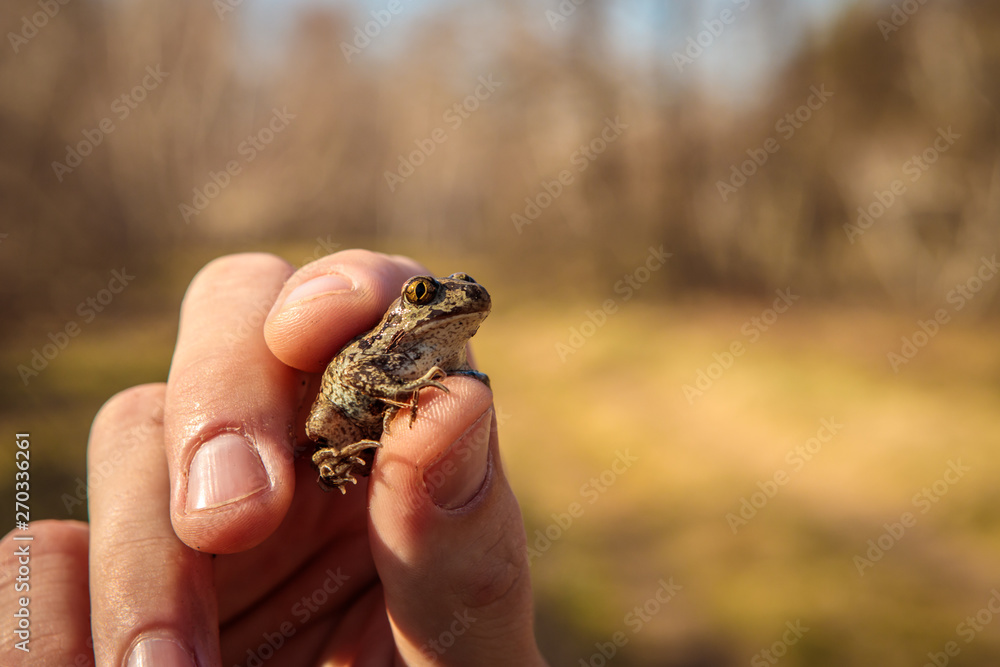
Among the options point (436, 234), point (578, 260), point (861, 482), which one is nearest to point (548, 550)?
point (861, 482)

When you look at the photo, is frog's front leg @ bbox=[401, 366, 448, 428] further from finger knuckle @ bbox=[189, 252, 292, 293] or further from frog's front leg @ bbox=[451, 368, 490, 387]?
finger knuckle @ bbox=[189, 252, 292, 293]

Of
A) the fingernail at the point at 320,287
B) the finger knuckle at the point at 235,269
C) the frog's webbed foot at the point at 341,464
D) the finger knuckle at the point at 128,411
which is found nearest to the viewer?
the frog's webbed foot at the point at 341,464

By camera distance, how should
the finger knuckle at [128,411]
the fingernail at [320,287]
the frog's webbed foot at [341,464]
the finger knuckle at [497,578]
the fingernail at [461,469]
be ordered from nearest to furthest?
the fingernail at [461,469] → the finger knuckle at [497,578] → the frog's webbed foot at [341,464] → the fingernail at [320,287] → the finger knuckle at [128,411]

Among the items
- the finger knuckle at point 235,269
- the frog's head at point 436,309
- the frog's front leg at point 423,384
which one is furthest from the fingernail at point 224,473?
the finger knuckle at point 235,269

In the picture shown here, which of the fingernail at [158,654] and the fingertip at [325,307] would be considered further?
the fingertip at [325,307]

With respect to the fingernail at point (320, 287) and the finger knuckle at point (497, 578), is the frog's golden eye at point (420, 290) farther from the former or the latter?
the finger knuckle at point (497, 578)

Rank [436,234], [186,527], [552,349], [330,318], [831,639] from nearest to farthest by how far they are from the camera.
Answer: [186,527]
[330,318]
[831,639]
[552,349]
[436,234]

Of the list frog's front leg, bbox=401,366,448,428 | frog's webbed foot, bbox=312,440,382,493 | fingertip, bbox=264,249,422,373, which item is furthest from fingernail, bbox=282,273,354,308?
frog's webbed foot, bbox=312,440,382,493

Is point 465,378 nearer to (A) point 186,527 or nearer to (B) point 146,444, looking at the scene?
(A) point 186,527
